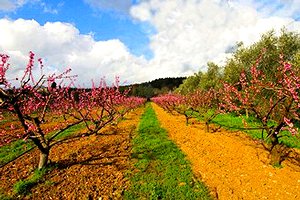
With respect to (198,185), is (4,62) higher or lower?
higher

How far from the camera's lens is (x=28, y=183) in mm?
10805

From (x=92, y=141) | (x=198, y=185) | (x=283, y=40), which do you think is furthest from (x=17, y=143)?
(x=283, y=40)

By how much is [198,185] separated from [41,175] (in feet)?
22.1

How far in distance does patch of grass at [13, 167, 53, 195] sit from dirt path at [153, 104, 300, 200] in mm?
6709

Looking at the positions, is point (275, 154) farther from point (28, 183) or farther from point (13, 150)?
point (13, 150)

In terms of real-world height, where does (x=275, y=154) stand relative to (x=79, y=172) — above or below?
above

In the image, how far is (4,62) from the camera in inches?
383

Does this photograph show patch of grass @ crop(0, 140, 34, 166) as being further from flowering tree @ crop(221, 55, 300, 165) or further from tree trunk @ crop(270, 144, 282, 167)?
tree trunk @ crop(270, 144, 282, 167)

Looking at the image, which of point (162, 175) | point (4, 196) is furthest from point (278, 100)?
point (4, 196)

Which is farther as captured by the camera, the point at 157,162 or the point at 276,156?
the point at 157,162

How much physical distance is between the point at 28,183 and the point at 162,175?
5427 millimetres

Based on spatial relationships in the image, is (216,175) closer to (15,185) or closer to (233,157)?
(233,157)

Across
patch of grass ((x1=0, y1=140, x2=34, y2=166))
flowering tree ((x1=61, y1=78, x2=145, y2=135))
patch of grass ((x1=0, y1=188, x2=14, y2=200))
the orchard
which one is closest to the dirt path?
the orchard

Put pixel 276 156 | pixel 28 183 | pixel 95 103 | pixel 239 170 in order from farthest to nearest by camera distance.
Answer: pixel 95 103
pixel 276 156
pixel 239 170
pixel 28 183
